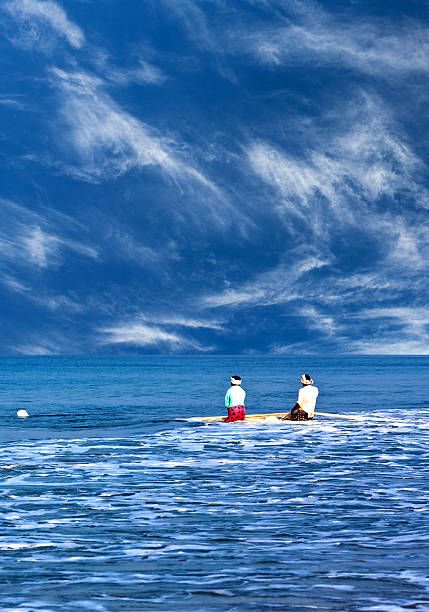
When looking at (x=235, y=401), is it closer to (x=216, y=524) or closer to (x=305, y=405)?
(x=305, y=405)

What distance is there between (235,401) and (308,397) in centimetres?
381

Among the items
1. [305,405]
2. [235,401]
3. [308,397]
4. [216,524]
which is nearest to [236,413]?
[235,401]

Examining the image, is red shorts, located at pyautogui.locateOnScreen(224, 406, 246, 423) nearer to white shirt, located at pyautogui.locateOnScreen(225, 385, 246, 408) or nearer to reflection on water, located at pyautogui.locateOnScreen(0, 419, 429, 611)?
white shirt, located at pyautogui.locateOnScreen(225, 385, 246, 408)

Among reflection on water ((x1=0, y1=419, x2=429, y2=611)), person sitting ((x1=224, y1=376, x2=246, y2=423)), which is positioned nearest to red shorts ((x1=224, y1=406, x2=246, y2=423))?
person sitting ((x1=224, y1=376, x2=246, y2=423))

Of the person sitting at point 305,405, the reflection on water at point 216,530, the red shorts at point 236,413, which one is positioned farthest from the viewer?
the red shorts at point 236,413

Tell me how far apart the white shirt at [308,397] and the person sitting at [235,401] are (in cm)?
305

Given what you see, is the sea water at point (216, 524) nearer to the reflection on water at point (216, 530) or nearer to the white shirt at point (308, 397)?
the reflection on water at point (216, 530)

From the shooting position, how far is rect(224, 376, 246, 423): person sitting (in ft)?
126

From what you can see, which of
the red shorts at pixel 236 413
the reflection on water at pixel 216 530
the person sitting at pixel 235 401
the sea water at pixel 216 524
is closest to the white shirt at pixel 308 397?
the person sitting at pixel 235 401

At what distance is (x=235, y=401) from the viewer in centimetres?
3938

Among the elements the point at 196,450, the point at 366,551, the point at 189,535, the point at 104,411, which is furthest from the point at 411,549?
the point at 104,411

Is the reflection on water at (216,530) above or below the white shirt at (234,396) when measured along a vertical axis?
below


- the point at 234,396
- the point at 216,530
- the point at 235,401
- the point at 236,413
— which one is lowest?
the point at 216,530

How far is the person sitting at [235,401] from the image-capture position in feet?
126
